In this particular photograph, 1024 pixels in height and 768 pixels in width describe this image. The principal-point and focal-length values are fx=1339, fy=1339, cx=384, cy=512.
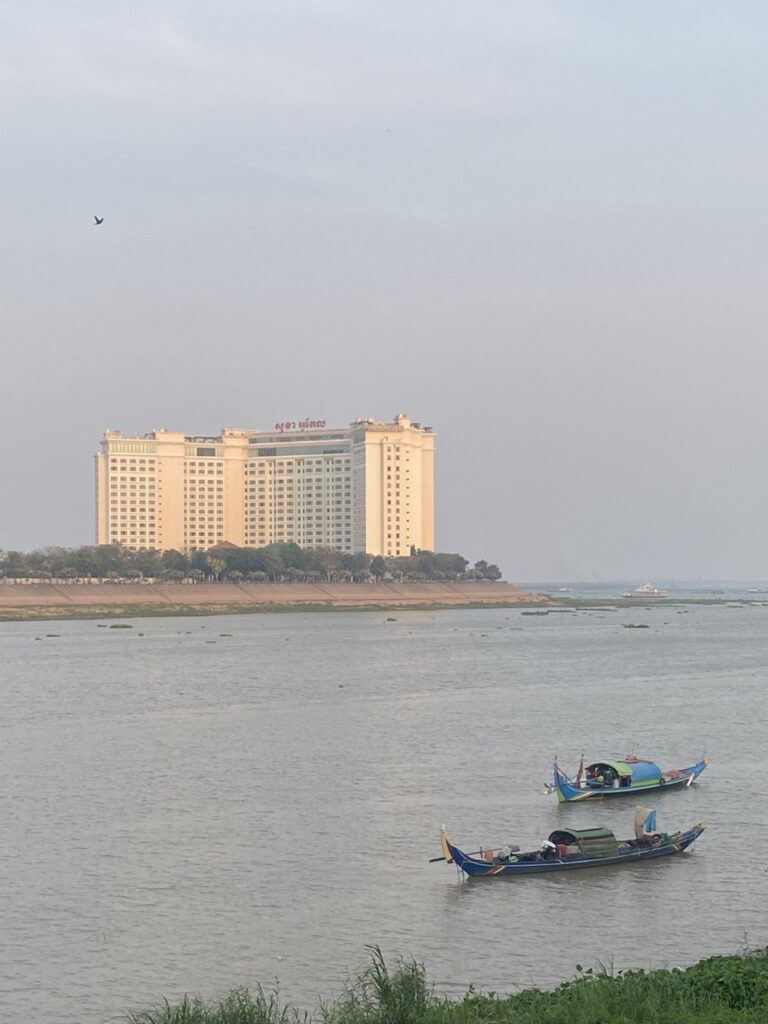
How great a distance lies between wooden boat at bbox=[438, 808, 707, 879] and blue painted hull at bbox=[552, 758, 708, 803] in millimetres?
5947

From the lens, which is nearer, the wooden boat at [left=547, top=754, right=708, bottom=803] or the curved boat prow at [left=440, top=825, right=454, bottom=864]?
the curved boat prow at [left=440, top=825, right=454, bottom=864]

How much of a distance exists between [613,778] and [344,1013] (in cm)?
2245

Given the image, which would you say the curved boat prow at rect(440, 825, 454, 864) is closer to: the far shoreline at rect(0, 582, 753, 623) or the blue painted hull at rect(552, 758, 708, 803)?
the blue painted hull at rect(552, 758, 708, 803)

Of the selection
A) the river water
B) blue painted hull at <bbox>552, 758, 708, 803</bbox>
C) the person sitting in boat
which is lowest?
the river water

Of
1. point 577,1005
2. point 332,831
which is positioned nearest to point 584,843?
point 332,831

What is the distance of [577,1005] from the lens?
15.8m

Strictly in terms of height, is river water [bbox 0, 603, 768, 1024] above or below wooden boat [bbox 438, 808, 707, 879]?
below

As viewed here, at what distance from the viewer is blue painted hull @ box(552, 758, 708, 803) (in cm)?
3559

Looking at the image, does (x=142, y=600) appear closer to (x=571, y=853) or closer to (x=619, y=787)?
(x=619, y=787)

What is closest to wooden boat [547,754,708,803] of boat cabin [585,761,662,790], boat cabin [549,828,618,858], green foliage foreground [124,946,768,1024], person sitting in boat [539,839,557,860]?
boat cabin [585,761,662,790]

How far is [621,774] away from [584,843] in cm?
955

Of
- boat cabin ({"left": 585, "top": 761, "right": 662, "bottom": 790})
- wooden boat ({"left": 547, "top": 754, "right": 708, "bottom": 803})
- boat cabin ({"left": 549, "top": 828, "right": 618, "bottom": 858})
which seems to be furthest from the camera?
boat cabin ({"left": 585, "top": 761, "right": 662, "bottom": 790})

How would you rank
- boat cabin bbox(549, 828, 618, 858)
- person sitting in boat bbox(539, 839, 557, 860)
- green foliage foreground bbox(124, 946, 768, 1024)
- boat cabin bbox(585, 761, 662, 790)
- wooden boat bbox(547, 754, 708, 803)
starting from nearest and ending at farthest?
1. green foliage foreground bbox(124, 946, 768, 1024)
2. person sitting in boat bbox(539, 839, 557, 860)
3. boat cabin bbox(549, 828, 618, 858)
4. wooden boat bbox(547, 754, 708, 803)
5. boat cabin bbox(585, 761, 662, 790)

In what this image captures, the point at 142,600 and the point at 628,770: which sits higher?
the point at 142,600
